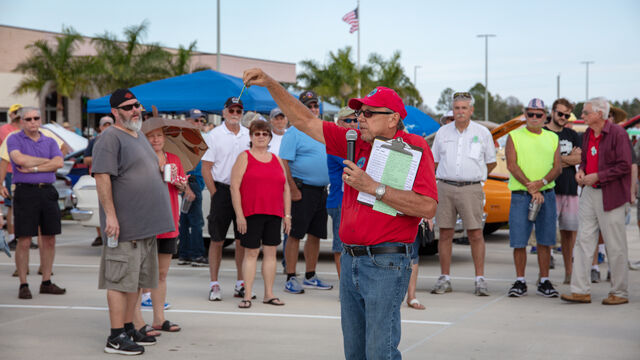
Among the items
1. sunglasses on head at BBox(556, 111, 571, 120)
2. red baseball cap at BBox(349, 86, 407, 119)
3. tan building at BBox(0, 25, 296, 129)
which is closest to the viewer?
red baseball cap at BBox(349, 86, 407, 119)

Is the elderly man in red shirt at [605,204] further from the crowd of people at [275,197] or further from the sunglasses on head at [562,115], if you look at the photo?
the sunglasses on head at [562,115]

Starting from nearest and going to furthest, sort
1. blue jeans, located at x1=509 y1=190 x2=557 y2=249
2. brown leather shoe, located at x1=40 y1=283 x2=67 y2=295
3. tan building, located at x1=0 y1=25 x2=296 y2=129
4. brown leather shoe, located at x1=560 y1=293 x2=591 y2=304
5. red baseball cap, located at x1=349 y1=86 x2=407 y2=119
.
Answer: red baseball cap, located at x1=349 y1=86 x2=407 y2=119 < brown leather shoe, located at x1=560 y1=293 x2=591 y2=304 < brown leather shoe, located at x1=40 y1=283 x2=67 y2=295 < blue jeans, located at x1=509 y1=190 x2=557 y2=249 < tan building, located at x1=0 y1=25 x2=296 y2=129

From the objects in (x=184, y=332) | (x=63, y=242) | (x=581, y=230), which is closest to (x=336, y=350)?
(x=184, y=332)

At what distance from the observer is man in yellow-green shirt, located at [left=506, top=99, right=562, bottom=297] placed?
8.71 m

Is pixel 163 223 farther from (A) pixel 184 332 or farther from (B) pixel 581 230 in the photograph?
(B) pixel 581 230

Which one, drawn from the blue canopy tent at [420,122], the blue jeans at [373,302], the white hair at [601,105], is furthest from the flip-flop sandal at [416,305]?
the blue canopy tent at [420,122]

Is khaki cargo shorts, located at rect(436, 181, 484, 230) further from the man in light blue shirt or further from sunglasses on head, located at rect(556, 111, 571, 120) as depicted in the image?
sunglasses on head, located at rect(556, 111, 571, 120)

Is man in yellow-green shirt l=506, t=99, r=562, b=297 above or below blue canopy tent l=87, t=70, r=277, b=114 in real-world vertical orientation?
below

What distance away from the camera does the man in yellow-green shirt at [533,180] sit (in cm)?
871

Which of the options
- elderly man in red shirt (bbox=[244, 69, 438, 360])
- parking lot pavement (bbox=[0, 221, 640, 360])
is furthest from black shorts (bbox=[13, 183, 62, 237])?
elderly man in red shirt (bbox=[244, 69, 438, 360])

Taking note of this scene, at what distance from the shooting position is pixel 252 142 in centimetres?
792

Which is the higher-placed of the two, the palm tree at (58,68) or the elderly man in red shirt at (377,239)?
the palm tree at (58,68)

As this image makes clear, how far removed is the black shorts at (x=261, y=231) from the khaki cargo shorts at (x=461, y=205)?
2044 mm

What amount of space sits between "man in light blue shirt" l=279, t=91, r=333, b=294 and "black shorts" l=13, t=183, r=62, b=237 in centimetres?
268
